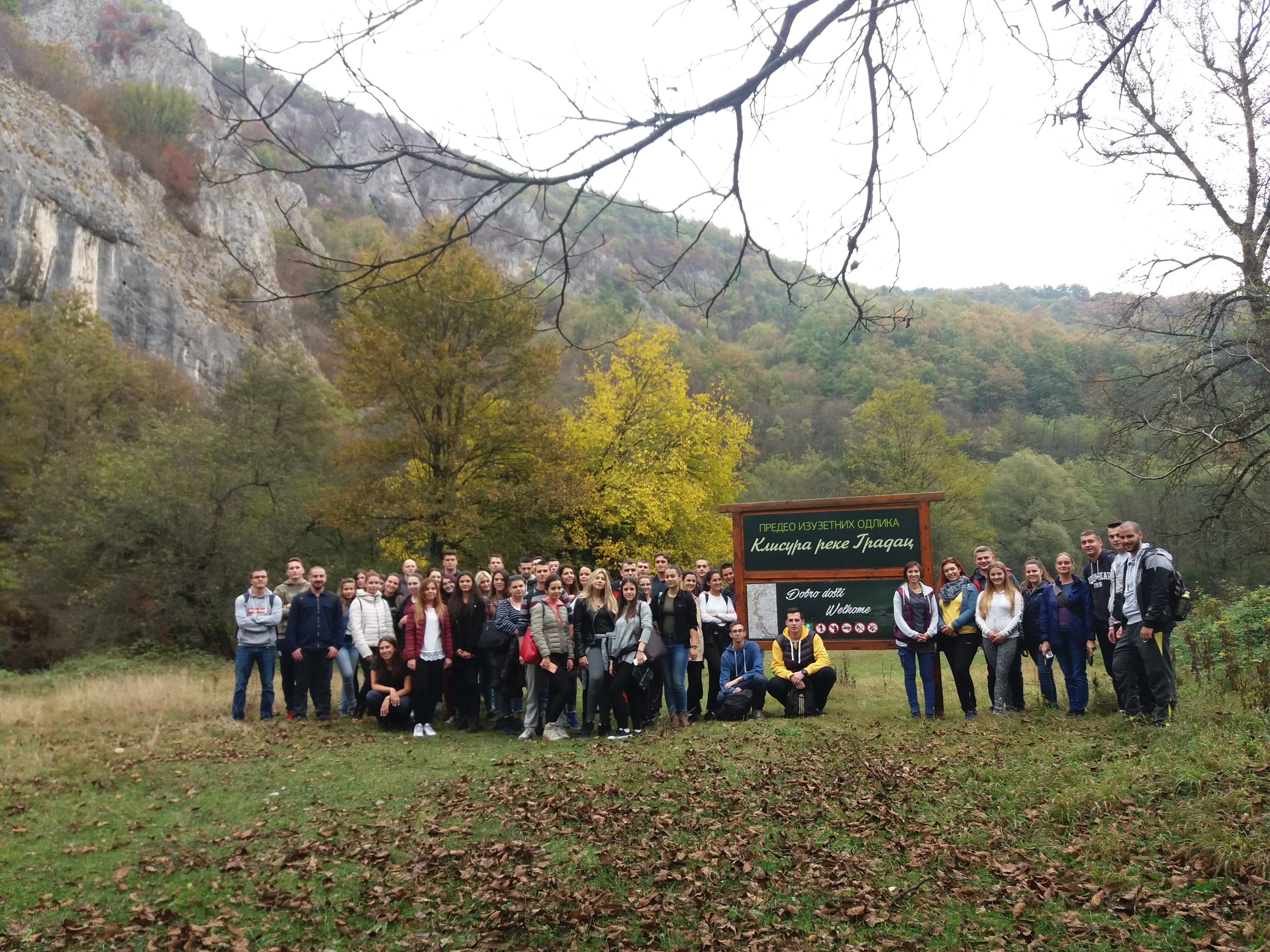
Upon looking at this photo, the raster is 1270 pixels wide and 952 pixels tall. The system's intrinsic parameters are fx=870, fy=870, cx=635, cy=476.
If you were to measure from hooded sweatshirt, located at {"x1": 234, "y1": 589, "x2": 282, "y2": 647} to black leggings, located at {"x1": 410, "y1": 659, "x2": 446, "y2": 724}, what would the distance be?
6.31 feet

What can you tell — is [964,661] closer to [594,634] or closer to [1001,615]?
[1001,615]

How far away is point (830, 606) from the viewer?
12.3 m

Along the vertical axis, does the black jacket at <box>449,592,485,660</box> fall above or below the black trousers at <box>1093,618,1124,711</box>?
above

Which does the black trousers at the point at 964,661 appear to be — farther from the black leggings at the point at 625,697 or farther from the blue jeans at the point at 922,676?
the black leggings at the point at 625,697

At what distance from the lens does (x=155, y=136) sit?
181 feet

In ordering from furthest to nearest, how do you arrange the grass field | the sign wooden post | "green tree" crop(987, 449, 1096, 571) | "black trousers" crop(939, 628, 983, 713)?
"green tree" crop(987, 449, 1096, 571), the sign wooden post, "black trousers" crop(939, 628, 983, 713), the grass field

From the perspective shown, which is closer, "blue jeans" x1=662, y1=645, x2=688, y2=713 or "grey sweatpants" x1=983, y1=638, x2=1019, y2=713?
"grey sweatpants" x1=983, y1=638, x2=1019, y2=713

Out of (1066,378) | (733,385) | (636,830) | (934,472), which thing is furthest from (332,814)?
(1066,378)

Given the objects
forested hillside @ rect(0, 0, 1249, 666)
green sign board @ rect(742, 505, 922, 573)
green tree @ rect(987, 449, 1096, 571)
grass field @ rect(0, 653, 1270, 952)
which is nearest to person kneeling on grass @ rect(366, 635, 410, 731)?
grass field @ rect(0, 653, 1270, 952)

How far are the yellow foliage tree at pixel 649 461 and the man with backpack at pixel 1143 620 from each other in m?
20.3

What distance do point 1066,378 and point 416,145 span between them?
221 feet

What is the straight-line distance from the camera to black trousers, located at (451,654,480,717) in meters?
10.7

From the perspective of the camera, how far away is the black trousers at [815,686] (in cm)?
1062

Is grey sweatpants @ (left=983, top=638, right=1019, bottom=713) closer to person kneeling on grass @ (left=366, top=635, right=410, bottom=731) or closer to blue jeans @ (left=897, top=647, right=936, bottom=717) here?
blue jeans @ (left=897, top=647, right=936, bottom=717)
